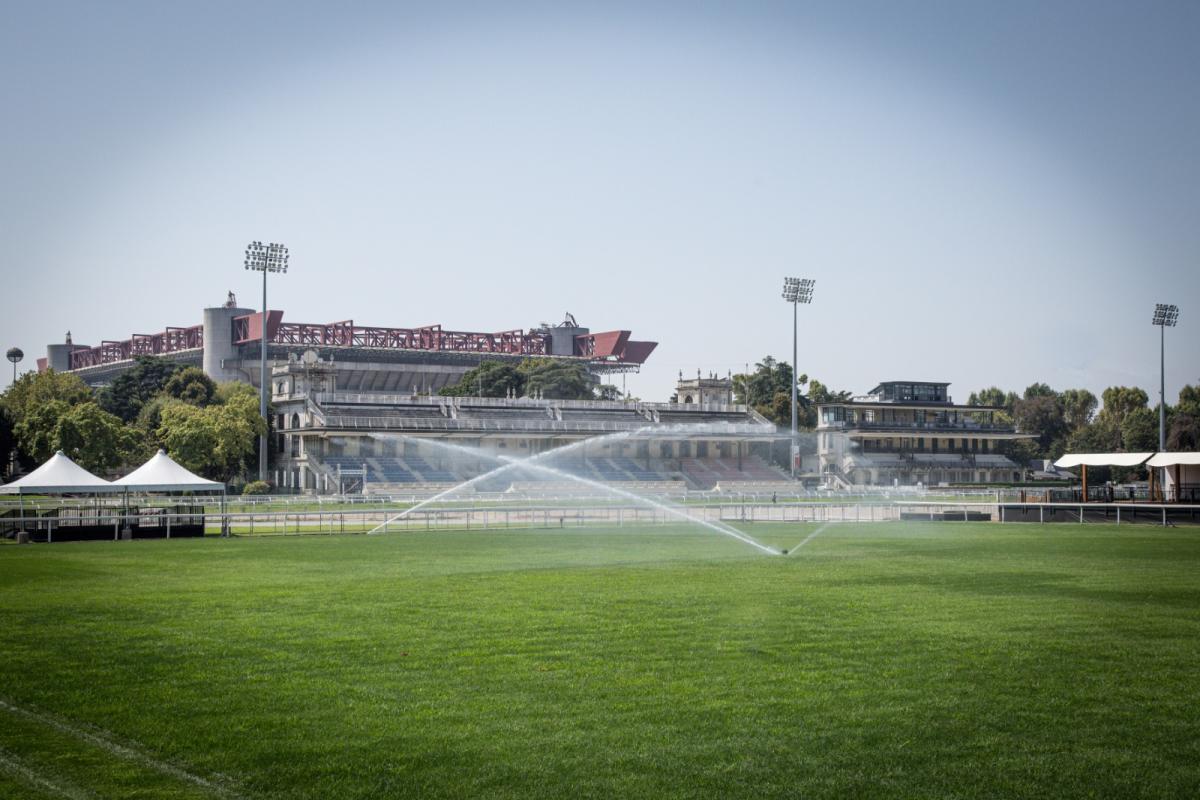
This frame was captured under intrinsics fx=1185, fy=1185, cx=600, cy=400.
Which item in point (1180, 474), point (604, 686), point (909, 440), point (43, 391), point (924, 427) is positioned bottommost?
point (604, 686)

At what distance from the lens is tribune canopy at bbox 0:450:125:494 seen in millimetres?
44156

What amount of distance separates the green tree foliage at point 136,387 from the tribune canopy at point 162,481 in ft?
230

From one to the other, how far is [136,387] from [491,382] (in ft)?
132

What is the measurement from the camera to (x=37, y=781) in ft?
33.7

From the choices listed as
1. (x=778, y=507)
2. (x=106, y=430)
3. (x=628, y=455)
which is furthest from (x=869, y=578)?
(x=628, y=455)

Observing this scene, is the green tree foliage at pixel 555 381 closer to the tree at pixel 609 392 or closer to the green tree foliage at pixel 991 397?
the tree at pixel 609 392

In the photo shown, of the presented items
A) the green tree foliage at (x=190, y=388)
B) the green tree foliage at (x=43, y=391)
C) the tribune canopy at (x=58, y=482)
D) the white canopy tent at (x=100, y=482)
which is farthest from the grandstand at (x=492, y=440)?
the tribune canopy at (x=58, y=482)

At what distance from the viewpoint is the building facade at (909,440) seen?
11894 cm

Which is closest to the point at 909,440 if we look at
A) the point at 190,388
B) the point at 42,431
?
the point at 190,388

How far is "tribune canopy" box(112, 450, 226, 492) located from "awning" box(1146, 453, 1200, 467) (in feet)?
144

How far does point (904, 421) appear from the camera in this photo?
409 feet

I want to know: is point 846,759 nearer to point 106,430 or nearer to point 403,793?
point 403,793

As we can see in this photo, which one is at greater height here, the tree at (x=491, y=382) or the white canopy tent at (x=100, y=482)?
the tree at (x=491, y=382)

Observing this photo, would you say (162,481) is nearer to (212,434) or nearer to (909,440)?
(212,434)
